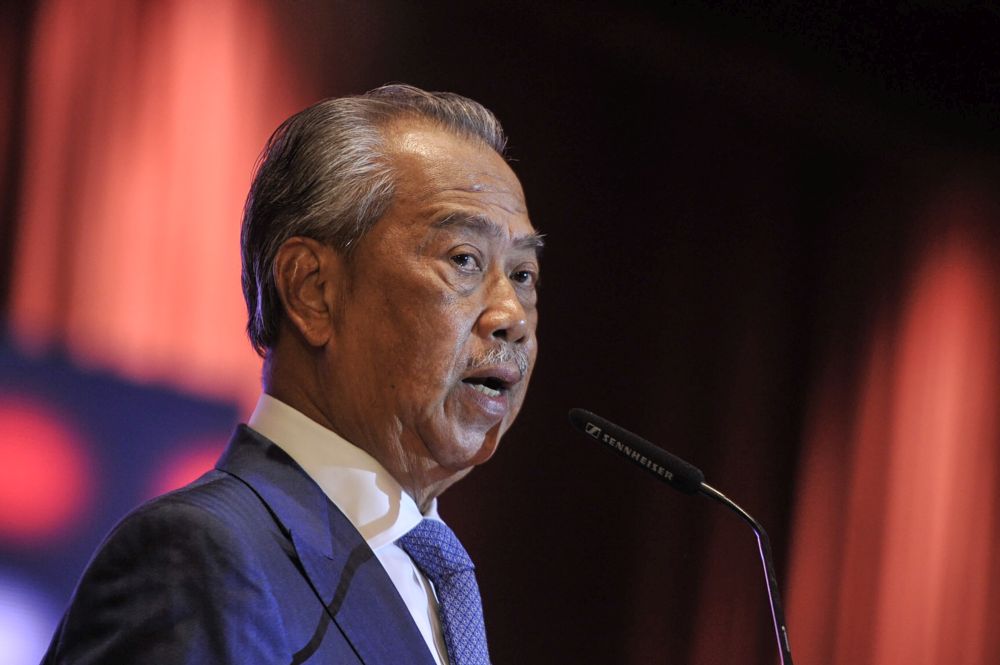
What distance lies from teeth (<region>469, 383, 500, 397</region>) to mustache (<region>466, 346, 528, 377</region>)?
0.03 m

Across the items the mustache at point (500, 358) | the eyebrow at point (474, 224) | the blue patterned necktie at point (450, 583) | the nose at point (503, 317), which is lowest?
the blue patterned necktie at point (450, 583)

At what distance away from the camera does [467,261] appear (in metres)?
1.49

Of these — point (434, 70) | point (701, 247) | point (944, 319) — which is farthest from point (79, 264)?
point (944, 319)

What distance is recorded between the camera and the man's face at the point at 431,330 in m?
1.43

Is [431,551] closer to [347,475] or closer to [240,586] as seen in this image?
[347,475]

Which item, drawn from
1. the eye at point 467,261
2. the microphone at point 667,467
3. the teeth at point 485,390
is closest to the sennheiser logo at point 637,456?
the microphone at point 667,467

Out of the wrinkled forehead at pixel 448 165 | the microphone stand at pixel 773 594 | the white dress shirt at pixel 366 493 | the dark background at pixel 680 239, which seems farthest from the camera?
the dark background at pixel 680 239

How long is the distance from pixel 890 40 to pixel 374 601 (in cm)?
270

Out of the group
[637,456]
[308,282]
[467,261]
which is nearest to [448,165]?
[467,261]

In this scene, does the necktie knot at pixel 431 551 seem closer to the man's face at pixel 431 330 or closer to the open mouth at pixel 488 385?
the man's face at pixel 431 330

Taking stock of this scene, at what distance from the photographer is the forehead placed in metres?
1.49

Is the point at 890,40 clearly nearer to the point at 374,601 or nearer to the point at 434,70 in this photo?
the point at 434,70

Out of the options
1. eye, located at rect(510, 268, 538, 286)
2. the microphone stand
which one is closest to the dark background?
eye, located at rect(510, 268, 538, 286)

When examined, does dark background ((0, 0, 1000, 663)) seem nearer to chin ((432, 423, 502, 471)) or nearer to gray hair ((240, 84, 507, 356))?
gray hair ((240, 84, 507, 356))
